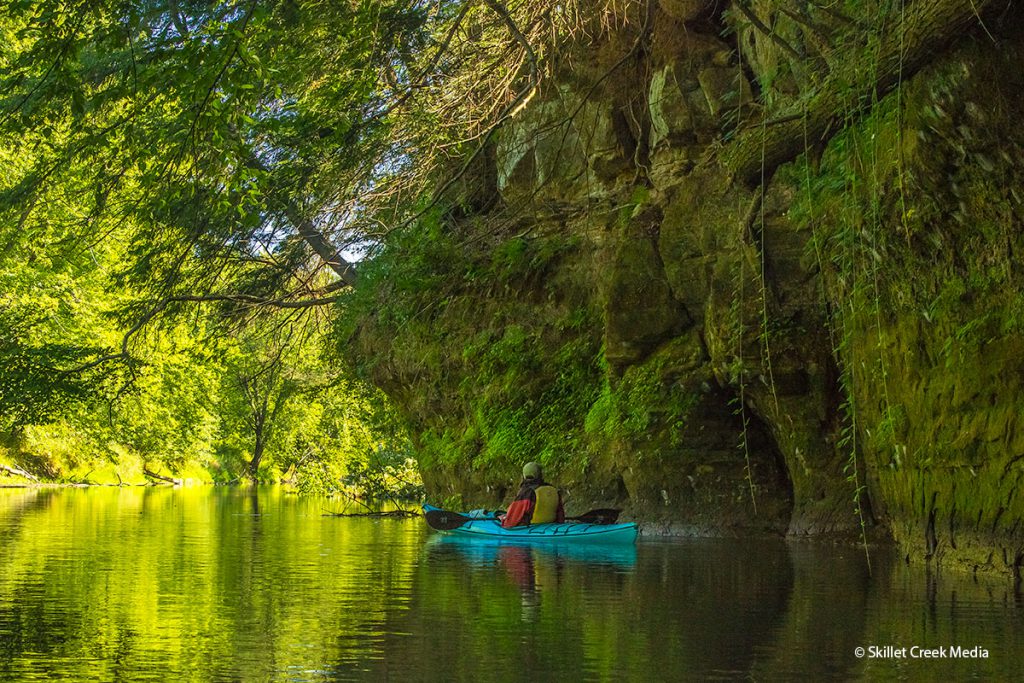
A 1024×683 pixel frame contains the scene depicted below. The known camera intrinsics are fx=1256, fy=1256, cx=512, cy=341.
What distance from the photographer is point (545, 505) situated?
1672cm

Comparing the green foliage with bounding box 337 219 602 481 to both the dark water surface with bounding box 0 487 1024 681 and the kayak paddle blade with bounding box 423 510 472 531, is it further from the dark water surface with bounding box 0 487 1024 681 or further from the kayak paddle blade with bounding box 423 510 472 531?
the dark water surface with bounding box 0 487 1024 681

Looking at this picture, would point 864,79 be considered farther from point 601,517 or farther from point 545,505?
point 545,505

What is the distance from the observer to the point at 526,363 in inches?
825

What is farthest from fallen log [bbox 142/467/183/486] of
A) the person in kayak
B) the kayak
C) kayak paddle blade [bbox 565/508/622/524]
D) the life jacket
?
kayak paddle blade [bbox 565/508/622/524]

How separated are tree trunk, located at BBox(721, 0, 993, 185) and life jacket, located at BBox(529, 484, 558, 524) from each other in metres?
5.06

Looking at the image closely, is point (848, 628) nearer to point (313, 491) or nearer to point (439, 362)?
point (439, 362)

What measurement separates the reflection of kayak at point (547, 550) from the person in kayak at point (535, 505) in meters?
0.41

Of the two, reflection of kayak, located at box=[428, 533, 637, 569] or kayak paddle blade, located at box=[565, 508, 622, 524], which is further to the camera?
kayak paddle blade, located at box=[565, 508, 622, 524]

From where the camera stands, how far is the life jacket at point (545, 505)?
16.7 m

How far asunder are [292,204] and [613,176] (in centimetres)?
616

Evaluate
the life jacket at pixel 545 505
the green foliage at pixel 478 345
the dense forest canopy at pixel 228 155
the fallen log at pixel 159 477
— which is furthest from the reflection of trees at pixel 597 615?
the fallen log at pixel 159 477

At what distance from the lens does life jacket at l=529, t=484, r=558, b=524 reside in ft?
54.7

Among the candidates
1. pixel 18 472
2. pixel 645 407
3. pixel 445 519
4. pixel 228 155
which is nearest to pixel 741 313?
pixel 645 407

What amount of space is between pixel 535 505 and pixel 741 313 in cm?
535
